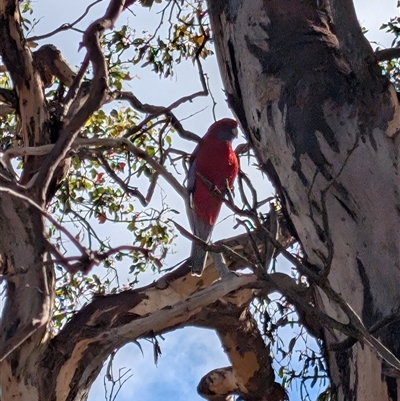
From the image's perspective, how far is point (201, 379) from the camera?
14.0ft

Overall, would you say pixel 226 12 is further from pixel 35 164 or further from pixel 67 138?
pixel 35 164

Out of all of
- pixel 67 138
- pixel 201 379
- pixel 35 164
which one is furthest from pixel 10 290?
pixel 201 379

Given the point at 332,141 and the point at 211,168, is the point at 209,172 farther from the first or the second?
the point at 332,141

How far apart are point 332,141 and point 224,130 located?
9.24 ft

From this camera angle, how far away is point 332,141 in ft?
6.68

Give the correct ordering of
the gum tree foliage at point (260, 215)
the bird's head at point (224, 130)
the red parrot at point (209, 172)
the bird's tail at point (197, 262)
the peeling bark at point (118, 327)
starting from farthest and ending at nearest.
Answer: the bird's head at point (224, 130) → the red parrot at point (209, 172) → the bird's tail at point (197, 262) → the peeling bark at point (118, 327) → the gum tree foliage at point (260, 215)

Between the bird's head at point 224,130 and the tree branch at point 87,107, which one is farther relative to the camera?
the bird's head at point 224,130

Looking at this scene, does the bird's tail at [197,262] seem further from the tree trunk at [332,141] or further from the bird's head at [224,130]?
the tree trunk at [332,141]

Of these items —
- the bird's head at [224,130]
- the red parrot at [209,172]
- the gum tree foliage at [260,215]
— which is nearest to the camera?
the gum tree foliage at [260,215]

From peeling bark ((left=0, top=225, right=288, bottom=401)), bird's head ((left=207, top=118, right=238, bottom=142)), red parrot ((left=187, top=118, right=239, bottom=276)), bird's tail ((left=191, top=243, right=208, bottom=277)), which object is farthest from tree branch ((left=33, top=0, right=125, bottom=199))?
bird's head ((left=207, top=118, right=238, bottom=142))

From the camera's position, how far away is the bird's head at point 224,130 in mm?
4746

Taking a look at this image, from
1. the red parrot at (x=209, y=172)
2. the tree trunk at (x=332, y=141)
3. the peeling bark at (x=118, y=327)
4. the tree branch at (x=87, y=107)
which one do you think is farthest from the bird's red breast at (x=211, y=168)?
the tree trunk at (x=332, y=141)

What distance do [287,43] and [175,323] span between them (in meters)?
1.64

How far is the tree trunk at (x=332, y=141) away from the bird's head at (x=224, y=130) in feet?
7.37
